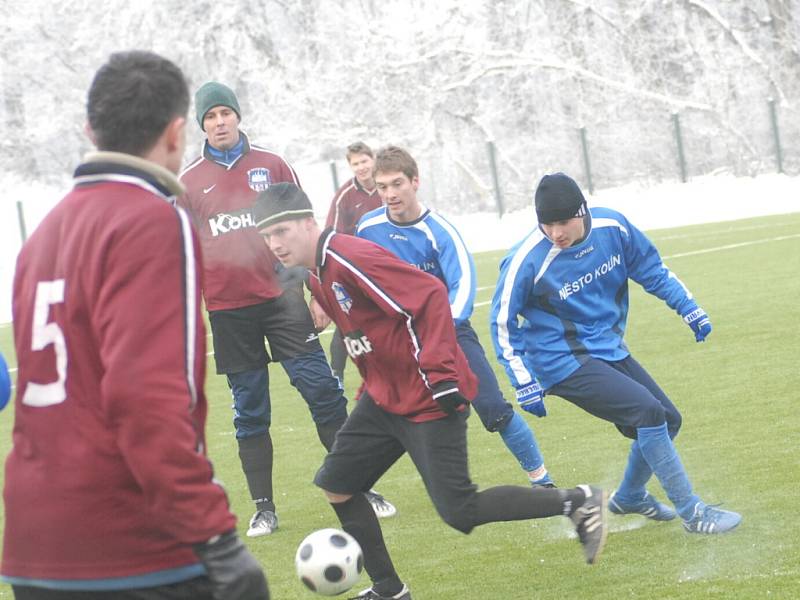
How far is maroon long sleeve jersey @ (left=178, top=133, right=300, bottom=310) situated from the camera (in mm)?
7242

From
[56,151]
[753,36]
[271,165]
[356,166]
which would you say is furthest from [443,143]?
[271,165]

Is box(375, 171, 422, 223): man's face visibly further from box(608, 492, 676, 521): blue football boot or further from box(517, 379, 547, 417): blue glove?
box(608, 492, 676, 521): blue football boot

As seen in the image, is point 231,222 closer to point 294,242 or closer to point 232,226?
point 232,226

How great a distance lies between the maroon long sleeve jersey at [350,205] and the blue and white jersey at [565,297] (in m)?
4.44

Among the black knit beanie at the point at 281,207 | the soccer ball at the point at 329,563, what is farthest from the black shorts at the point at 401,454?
the black knit beanie at the point at 281,207

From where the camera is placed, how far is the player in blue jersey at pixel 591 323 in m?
5.84

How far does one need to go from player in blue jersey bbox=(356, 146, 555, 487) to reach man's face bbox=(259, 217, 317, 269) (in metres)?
1.69

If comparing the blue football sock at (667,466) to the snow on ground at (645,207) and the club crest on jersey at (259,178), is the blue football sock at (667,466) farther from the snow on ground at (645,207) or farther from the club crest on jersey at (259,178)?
the snow on ground at (645,207)

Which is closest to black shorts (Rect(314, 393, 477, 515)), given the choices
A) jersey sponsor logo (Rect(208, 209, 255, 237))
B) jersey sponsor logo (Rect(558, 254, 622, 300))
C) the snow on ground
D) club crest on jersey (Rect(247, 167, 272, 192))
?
jersey sponsor logo (Rect(558, 254, 622, 300))

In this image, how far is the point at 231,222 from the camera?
7270mm

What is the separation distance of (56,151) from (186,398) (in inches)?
1598

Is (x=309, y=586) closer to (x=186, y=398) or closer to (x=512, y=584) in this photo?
(x=512, y=584)

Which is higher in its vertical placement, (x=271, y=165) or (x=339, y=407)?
(x=271, y=165)

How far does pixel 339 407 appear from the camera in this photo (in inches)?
285
